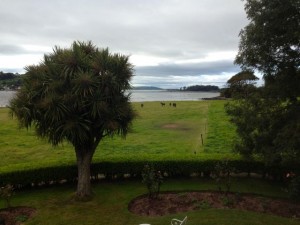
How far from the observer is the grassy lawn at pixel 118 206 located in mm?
14352

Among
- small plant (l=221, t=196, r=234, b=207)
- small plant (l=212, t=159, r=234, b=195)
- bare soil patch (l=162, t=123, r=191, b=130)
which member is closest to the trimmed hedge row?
small plant (l=212, t=159, r=234, b=195)

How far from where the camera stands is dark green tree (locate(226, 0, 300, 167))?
1391cm

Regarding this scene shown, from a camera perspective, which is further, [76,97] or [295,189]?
[76,97]

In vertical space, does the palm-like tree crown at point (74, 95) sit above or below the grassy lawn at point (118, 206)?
above

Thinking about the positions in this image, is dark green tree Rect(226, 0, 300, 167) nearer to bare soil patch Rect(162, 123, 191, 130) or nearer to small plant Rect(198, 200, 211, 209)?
small plant Rect(198, 200, 211, 209)

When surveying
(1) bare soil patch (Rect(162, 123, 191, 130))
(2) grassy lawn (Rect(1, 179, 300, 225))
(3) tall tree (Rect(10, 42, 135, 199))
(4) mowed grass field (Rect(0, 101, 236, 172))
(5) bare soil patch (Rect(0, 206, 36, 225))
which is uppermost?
(3) tall tree (Rect(10, 42, 135, 199))

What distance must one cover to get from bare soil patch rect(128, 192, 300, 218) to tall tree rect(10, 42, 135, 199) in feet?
11.4

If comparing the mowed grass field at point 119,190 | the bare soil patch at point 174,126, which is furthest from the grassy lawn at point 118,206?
the bare soil patch at point 174,126

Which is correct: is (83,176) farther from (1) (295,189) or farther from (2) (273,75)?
(2) (273,75)

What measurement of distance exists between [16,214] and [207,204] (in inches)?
360

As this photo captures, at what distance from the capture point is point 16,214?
51.6ft

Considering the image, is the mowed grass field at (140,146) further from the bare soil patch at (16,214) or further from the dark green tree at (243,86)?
the dark green tree at (243,86)

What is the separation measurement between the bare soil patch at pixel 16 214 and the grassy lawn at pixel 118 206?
1.28 feet

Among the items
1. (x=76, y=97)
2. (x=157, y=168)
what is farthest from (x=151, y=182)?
(x=76, y=97)
